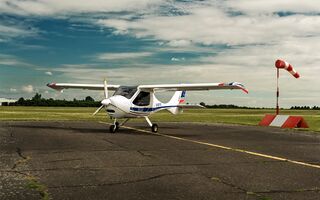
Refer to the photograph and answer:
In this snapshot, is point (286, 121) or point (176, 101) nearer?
point (286, 121)

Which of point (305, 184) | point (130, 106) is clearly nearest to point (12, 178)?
point (305, 184)

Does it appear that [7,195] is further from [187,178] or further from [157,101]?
[157,101]

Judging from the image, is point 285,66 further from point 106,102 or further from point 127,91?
point 106,102

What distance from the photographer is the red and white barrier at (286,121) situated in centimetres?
2367

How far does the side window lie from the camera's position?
20.0 meters

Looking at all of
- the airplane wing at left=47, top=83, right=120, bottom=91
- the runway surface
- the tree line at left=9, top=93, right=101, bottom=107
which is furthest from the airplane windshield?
the tree line at left=9, top=93, right=101, bottom=107

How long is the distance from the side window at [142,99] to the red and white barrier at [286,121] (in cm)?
887

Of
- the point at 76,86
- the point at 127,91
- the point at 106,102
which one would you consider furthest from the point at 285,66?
the point at 76,86

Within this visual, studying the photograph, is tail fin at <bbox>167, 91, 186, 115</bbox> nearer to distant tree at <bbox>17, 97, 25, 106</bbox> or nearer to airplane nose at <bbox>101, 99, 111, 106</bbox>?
airplane nose at <bbox>101, 99, 111, 106</bbox>

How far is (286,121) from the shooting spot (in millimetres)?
24188

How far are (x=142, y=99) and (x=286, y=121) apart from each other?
9.32 m

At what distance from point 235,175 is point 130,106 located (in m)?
12.2

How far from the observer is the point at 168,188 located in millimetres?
6418

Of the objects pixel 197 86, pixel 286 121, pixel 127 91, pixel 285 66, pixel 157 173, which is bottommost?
pixel 157 173
